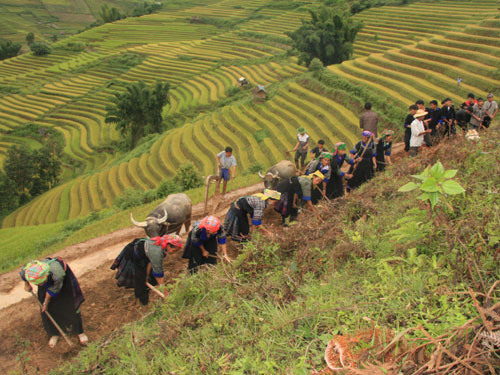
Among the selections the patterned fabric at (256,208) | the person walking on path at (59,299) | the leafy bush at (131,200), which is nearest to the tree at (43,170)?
the leafy bush at (131,200)

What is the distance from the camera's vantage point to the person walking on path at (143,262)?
443 centimetres

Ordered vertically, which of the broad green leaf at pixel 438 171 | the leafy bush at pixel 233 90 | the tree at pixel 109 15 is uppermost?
the tree at pixel 109 15

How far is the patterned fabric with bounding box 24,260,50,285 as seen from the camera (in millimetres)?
3947

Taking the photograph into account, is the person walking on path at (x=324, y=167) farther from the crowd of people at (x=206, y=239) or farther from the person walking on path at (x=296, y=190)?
the person walking on path at (x=296, y=190)

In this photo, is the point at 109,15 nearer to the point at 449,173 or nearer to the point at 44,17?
the point at 44,17

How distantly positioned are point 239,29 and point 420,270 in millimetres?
52869

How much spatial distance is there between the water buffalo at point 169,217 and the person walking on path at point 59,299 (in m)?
1.34

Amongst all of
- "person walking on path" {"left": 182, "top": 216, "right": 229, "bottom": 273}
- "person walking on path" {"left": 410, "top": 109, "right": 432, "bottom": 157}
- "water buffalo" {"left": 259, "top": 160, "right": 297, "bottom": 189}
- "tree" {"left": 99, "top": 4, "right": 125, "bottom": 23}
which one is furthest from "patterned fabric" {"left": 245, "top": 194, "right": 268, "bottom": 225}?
"tree" {"left": 99, "top": 4, "right": 125, "bottom": 23}

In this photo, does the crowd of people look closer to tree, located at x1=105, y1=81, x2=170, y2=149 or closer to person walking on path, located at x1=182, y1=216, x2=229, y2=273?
person walking on path, located at x1=182, y1=216, x2=229, y2=273

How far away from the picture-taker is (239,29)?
50.0 meters

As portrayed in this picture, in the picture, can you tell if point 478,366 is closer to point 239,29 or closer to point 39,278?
point 39,278

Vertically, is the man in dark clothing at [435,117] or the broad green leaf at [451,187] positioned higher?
the broad green leaf at [451,187]

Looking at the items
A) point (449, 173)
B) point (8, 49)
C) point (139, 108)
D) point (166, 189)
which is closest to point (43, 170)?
point (139, 108)

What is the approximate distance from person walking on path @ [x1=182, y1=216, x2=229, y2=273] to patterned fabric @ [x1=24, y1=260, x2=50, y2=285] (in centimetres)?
171
